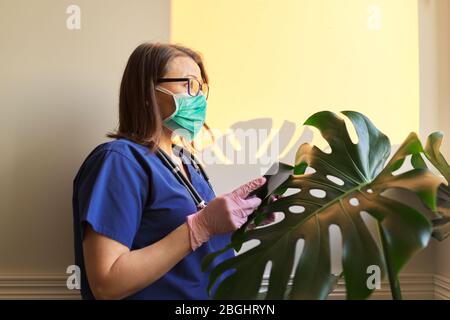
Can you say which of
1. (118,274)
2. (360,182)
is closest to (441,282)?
(360,182)

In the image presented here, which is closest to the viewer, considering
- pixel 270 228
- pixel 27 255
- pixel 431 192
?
pixel 431 192

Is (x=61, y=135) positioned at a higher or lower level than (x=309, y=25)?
lower

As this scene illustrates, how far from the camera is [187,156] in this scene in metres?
1.27

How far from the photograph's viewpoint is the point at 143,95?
3.59 feet

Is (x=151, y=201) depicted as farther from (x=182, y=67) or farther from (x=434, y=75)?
(x=434, y=75)

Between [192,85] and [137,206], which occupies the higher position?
[192,85]

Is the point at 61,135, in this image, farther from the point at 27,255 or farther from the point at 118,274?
the point at 118,274

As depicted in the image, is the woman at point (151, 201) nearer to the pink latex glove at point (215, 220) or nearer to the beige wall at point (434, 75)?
the pink latex glove at point (215, 220)

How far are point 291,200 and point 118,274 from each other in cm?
40

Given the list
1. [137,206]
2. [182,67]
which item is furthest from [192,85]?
[137,206]

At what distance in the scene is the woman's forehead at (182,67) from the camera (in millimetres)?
1110

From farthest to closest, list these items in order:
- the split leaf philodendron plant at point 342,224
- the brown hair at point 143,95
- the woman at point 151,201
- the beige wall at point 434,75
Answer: the beige wall at point 434,75 < the brown hair at point 143,95 < the woman at point 151,201 < the split leaf philodendron plant at point 342,224

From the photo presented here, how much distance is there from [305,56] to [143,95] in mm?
581

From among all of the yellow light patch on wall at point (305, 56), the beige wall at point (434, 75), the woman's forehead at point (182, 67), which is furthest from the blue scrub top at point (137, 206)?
the beige wall at point (434, 75)
